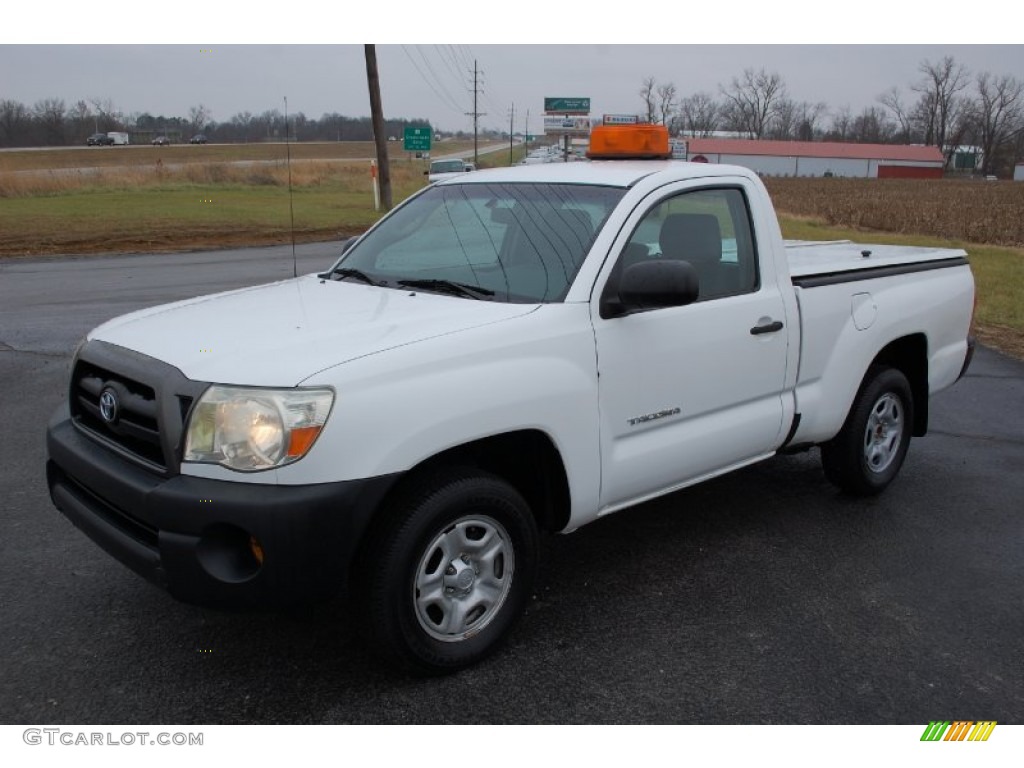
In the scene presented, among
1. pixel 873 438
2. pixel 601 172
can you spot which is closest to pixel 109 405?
pixel 601 172

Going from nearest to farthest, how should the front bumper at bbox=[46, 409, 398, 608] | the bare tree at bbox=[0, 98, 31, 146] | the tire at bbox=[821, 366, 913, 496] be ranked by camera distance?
the front bumper at bbox=[46, 409, 398, 608], the tire at bbox=[821, 366, 913, 496], the bare tree at bbox=[0, 98, 31, 146]

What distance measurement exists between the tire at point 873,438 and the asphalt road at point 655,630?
17 cm

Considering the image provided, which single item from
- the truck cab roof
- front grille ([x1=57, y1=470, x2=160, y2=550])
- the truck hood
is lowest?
front grille ([x1=57, y1=470, x2=160, y2=550])

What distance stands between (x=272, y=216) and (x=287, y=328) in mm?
23728

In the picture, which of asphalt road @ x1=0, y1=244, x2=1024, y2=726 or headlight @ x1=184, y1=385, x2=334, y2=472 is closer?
headlight @ x1=184, y1=385, x2=334, y2=472

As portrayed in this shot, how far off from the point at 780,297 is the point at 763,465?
6.14 feet

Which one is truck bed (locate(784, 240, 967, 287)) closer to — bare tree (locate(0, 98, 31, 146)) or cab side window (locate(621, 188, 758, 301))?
cab side window (locate(621, 188, 758, 301))

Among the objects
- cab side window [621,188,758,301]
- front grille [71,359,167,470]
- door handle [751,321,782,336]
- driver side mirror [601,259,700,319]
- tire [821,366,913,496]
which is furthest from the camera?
tire [821,366,913,496]

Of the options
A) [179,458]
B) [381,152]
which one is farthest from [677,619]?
[381,152]

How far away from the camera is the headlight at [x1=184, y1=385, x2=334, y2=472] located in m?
2.82

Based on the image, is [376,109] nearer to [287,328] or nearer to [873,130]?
[287,328]

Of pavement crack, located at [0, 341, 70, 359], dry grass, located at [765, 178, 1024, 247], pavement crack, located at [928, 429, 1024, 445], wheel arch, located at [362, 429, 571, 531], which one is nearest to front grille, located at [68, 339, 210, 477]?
wheel arch, located at [362, 429, 571, 531]

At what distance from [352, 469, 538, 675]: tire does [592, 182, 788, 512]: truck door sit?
508mm
